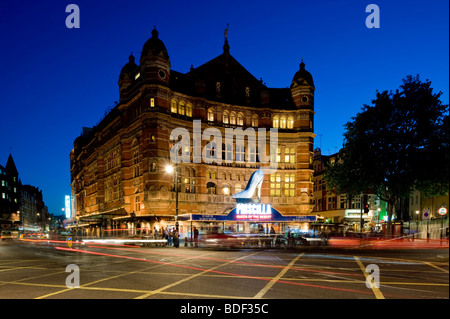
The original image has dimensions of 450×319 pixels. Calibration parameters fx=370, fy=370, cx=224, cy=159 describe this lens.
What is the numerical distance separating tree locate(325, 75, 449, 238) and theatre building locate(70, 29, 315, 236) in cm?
1281

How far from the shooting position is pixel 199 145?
151 ft

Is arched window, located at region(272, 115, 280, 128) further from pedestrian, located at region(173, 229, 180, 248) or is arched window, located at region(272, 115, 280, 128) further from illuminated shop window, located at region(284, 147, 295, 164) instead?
pedestrian, located at region(173, 229, 180, 248)

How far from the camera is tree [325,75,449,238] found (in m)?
27.3

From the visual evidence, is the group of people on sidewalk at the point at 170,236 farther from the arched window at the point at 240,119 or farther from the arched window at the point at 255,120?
the arched window at the point at 255,120

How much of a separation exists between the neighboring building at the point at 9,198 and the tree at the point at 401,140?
11878 centimetres

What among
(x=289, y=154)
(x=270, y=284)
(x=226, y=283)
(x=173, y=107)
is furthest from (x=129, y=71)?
(x=270, y=284)

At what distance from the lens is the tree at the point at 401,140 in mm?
27344

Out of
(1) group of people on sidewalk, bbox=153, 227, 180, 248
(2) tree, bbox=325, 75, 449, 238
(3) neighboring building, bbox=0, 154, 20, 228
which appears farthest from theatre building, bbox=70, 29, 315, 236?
(3) neighboring building, bbox=0, 154, 20, 228

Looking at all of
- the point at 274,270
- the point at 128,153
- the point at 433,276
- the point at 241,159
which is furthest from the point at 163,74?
the point at 433,276

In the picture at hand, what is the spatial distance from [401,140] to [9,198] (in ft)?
454

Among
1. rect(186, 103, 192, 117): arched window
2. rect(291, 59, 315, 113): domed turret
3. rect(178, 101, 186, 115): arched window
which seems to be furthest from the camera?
rect(291, 59, 315, 113): domed turret

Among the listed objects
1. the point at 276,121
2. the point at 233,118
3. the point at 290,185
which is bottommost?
the point at 290,185

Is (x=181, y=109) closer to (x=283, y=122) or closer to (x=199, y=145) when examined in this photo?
(x=199, y=145)
